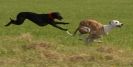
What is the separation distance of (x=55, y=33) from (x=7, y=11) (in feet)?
38.6

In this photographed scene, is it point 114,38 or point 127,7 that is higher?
point 114,38

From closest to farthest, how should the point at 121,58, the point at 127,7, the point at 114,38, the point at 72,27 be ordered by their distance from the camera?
the point at 121,58 → the point at 114,38 → the point at 72,27 → the point at 127,7

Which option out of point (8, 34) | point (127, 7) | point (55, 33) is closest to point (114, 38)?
point (55, 33)

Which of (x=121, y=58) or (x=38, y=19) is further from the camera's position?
(x=38, y=19)

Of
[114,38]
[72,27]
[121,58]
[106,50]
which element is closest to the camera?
[121,58]

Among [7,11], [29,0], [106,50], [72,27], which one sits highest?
[106,50]

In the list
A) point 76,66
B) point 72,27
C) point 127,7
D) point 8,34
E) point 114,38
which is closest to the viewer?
point 76,66

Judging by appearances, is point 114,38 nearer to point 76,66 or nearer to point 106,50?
point 106,50

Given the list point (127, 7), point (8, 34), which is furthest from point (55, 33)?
point (127, 7)

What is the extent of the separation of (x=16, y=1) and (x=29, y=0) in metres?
1.83

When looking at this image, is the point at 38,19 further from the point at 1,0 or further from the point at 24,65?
the point at 1,0

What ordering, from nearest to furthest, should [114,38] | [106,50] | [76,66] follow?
[76,66] < [106,50] < [114,38]

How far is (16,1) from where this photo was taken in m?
37.1

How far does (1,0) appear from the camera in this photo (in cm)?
3741
